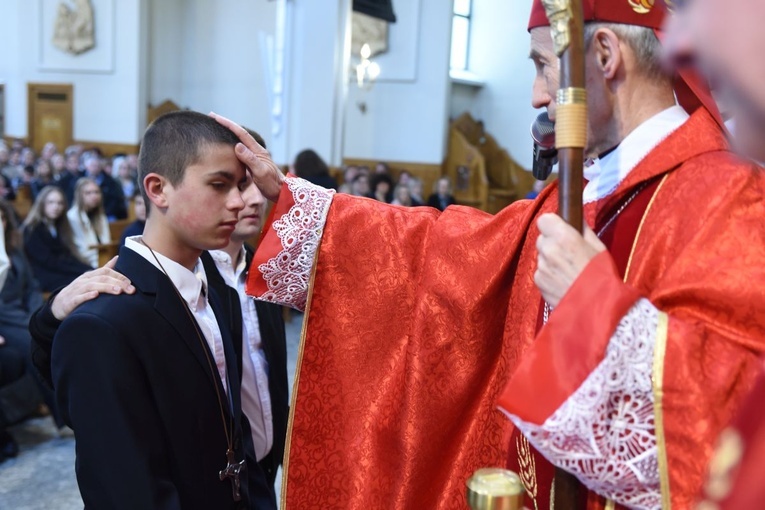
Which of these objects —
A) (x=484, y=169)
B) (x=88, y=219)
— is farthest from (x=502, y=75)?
(x=88, y=219)

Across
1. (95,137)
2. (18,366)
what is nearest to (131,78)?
(95,137)

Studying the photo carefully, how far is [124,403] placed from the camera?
1513 millimetres

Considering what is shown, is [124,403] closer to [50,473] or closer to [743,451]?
[743,451]

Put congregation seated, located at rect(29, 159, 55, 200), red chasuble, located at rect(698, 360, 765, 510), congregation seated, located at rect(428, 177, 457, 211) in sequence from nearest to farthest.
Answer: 1. red chasuble, located at rect(698, 360, 765, 510)
2. congregation seated, located at rect(29, 159, 55, 200)
3. congregation seated, located at rect(428, 177, 457, 211)

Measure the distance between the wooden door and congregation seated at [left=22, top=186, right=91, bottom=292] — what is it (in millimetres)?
9911

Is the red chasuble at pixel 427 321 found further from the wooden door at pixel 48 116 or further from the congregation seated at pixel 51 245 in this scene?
the wooden door at pixel 48 116

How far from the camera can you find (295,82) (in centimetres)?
1109

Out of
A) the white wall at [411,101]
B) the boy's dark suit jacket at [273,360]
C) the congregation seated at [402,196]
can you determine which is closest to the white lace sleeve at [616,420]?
the boy's dark suit jacket at [273,360]

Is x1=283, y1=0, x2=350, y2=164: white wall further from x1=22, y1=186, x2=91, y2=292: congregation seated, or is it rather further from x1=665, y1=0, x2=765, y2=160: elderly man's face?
x1=665, y1=0, x2=765, y2=160: elderly man's face

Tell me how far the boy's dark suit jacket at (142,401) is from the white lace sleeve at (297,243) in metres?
0.22

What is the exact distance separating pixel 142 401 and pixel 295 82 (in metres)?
9.95

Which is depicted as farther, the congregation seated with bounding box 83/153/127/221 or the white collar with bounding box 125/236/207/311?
the congregation seated with bounding box 83/153/127/221

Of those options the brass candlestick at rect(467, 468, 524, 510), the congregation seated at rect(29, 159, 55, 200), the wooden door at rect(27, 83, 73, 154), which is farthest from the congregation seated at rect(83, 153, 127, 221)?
the brass candlestick at rect(467, 468, 524, 510)

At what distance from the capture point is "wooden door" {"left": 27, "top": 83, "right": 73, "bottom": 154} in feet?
48.3
